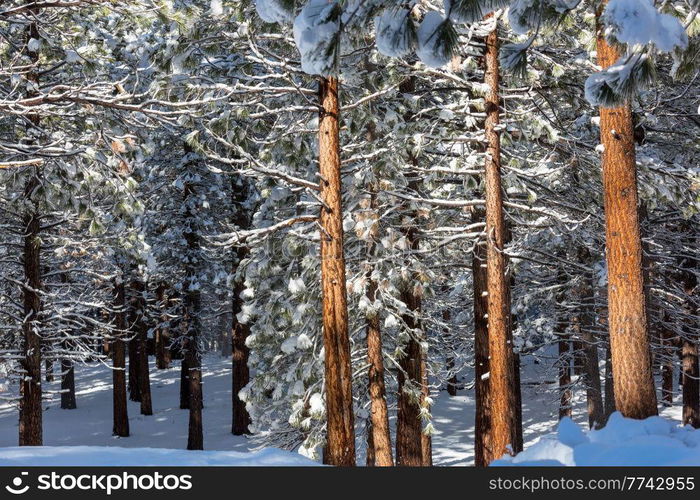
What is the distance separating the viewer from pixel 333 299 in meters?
8.99

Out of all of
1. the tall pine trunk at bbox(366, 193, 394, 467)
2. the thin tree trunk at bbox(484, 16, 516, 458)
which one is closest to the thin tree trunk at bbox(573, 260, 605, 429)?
the tall pine trunk at bbox(366, 193, 394, 467)

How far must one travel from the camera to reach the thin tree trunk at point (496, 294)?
10.6 meters

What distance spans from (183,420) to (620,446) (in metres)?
22.7

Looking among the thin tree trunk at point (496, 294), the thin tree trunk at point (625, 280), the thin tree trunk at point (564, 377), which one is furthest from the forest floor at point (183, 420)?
the thin tree trunk at point (625, 280)

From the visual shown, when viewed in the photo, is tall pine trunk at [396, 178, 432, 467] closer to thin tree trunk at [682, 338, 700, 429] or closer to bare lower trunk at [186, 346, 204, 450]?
thin tree trunk at [682, 338, 700, 429]

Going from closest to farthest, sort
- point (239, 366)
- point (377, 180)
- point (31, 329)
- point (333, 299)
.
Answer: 1. point (333, 299)
2. point (377, 180)
3. point (31, 329)
4. point (239, 366)

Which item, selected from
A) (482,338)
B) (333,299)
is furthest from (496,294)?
(482,338)

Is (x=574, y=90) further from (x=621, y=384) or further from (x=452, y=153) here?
(x=621, y=384)

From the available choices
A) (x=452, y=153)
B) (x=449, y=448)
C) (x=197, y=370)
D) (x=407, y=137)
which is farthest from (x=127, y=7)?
(x=449, y=448)

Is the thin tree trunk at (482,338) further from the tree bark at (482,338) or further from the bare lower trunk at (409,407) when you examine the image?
the bare lower trunk at (409,407)

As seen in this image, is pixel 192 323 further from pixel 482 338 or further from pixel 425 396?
pixel 482 338

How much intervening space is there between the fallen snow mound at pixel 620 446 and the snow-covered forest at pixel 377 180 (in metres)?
0.03

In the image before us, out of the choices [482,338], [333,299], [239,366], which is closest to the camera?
[333,299]

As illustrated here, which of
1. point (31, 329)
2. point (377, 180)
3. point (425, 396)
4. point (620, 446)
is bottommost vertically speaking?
point (425, 396)
